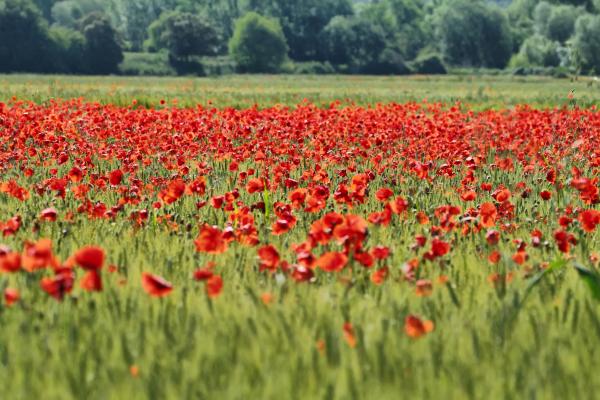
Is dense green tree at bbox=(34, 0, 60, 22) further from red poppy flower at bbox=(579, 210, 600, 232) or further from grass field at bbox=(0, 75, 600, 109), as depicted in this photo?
red poppy flower at bbox=(579, 210, 600, 232)

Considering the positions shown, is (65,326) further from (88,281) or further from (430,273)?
(430,273)

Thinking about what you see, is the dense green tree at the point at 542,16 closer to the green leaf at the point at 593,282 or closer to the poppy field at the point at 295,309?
the poppy field at the point at 295,309

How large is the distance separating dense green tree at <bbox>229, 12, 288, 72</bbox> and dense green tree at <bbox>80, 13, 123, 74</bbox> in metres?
17.6

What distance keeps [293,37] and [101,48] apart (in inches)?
1506

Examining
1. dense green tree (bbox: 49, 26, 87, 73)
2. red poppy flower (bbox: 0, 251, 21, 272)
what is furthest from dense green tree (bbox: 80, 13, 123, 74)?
red poppy flower (bbox: 0, 251, 21, 272)

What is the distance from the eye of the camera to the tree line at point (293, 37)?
3642 inches

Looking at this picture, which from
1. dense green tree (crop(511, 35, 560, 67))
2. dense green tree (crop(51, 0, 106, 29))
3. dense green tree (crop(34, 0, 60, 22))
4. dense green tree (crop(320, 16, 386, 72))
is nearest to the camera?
dense green tree (crop(511, 35, 560, 67))

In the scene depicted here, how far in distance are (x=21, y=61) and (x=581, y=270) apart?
299 feet

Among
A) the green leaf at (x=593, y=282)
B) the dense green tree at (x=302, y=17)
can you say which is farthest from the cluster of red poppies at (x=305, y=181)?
the dense green tree at (x=302, y=17)

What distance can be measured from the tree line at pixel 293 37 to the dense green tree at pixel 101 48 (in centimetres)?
10

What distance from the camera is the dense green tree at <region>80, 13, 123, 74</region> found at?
9431cm

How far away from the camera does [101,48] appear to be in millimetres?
95188

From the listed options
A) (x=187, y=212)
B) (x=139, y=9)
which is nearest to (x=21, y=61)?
(x=139, y=9)

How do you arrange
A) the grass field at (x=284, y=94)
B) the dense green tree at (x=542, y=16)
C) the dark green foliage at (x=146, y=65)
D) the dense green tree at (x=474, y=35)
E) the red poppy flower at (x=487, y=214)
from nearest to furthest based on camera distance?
the red poppy flower at (x=487, y=214), the grass field at (x=284, y=94), the dark green foliage at (x=146, y=65), the dense green tree at (x=542, y=16), the dense green tree at (x=474, y=35)
